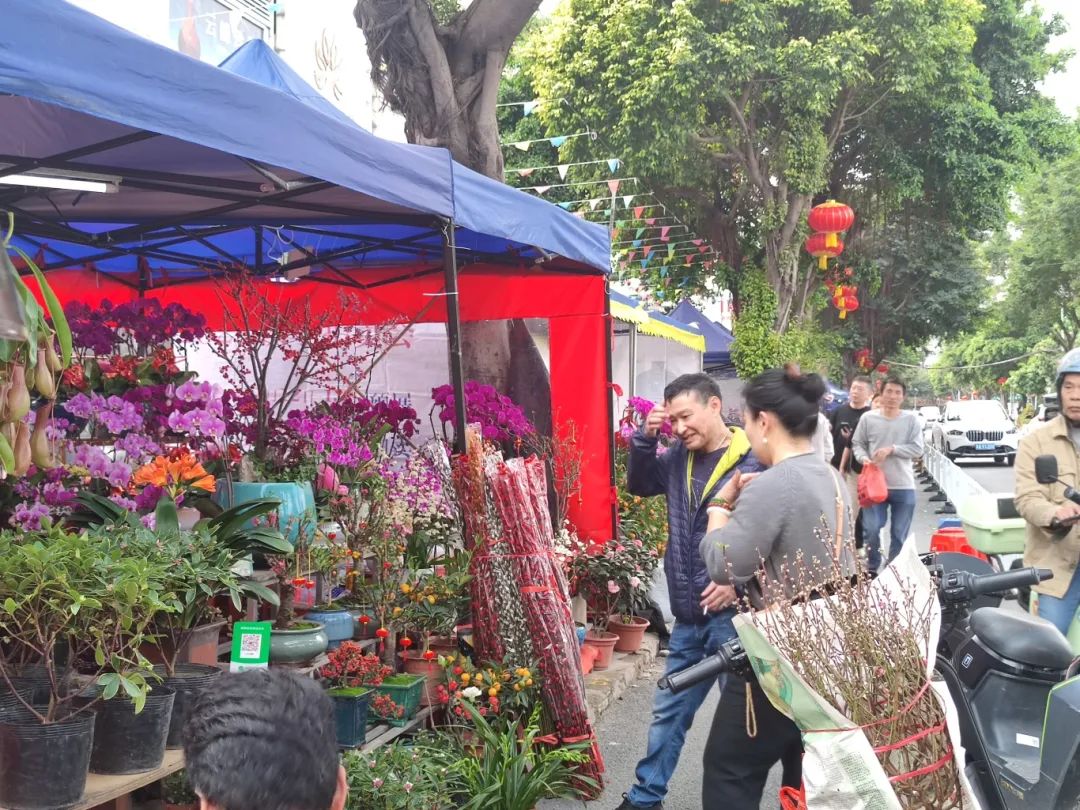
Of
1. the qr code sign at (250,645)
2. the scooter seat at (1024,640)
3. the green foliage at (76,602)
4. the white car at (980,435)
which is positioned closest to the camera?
the green foliage at (76,602)

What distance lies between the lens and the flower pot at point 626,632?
7.42 metres

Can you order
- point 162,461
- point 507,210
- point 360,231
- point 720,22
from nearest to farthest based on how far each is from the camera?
point 162,461, point 507,210, point 360,231, point 720,22

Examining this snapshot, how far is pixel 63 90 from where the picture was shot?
2.88 metres

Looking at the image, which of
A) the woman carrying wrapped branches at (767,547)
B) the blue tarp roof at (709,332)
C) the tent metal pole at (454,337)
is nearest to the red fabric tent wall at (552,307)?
the tent metal pole at (454,337)

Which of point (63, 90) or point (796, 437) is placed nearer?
point (63, 90)

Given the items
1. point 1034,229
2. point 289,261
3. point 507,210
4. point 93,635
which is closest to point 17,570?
point 93,635

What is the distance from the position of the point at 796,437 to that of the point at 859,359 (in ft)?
107

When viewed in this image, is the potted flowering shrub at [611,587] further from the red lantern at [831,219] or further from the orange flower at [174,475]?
the red lantern at [831,219]

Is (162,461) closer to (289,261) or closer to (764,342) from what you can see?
(289,261)

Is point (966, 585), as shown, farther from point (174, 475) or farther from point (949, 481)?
point (949, 481)

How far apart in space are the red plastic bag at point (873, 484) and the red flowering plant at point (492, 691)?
204 inches

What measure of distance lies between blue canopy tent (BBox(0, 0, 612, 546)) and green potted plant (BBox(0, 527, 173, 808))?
123 centimetres

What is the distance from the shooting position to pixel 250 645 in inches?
143

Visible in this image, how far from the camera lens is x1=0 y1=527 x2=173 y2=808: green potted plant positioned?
9.17ft
